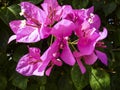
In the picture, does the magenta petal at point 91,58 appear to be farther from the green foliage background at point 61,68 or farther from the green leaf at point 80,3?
the green leaf at point 80,3

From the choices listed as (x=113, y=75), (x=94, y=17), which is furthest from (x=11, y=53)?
(x=94, y=17)

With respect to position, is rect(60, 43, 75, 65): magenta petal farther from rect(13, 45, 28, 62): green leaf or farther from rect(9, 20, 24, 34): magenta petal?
rect(13, 45, 28, 62): green leaf

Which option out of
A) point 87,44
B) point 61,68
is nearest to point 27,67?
point 87,44

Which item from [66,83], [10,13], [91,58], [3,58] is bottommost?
[66,83]

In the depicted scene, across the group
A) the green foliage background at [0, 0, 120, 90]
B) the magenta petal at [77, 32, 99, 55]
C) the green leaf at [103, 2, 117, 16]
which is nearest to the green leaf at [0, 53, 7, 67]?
the green foliage background at [0, 0, 120, 90]

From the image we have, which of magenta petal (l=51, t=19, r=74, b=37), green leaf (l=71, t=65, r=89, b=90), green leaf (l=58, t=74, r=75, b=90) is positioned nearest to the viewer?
magenta petal (l=51, t=19, r=74, b=37)

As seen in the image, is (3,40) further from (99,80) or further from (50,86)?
(99,80)
